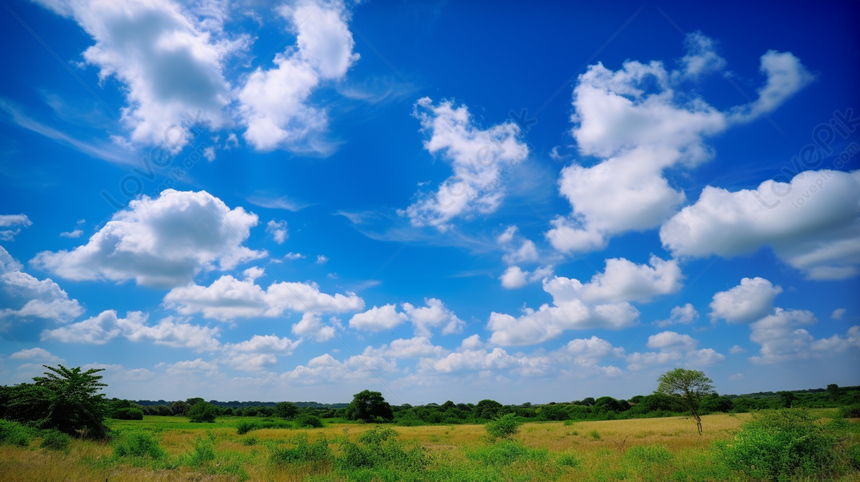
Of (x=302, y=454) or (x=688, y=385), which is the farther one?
(x=688, y=385)

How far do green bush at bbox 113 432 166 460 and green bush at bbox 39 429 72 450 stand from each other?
9.42ft

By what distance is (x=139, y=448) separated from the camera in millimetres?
19828

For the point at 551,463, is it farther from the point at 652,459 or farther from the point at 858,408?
the point at 858,408

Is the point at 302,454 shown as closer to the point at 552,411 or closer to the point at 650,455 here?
the point at 650,455


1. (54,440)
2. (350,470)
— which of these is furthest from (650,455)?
(54,440)

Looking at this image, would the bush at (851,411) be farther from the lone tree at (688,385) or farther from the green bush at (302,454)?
the green bush at (302,454)

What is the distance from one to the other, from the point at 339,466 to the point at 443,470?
14.7 ft

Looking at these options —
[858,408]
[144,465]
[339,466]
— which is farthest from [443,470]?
[858,408]

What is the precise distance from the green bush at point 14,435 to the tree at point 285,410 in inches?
2566

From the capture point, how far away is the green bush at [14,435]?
64.2 feet

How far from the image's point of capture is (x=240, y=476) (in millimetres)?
15398

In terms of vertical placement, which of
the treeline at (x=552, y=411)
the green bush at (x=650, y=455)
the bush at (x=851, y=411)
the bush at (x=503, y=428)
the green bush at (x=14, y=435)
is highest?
the green bush at (x=14, y=435)

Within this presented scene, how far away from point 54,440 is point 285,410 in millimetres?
67328

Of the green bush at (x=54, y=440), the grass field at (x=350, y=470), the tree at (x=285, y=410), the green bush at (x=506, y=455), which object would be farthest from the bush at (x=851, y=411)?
the tree at (x=285, y=410)
